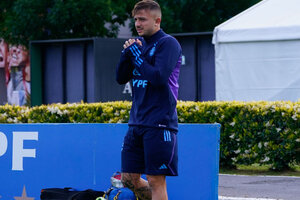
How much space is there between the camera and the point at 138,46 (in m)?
5.43

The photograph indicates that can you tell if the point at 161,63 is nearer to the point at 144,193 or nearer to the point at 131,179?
the point at 131,179

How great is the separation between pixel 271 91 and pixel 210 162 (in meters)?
8.31

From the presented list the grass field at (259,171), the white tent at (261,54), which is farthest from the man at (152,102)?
the white tent at (261,54)

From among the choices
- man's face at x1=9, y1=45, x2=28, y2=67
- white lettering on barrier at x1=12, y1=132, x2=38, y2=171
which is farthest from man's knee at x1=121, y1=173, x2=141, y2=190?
man's face at x1=9, y1=45, x2=28, y2=67

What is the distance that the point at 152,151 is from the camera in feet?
17.5

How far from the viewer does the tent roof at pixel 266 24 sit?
13930 millimetres

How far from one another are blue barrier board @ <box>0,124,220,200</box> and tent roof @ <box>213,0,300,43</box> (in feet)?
24.9

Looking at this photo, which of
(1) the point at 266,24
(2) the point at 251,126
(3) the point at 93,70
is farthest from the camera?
(3) the point at 93,70

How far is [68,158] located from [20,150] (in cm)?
55

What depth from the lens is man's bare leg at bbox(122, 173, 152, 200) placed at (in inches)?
221

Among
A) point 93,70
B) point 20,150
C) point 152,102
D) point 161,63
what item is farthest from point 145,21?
point 93,70

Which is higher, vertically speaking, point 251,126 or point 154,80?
point 154,80

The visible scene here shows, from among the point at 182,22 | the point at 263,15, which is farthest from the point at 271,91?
the point at 182,22

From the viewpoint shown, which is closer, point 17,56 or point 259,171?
point 259,171
